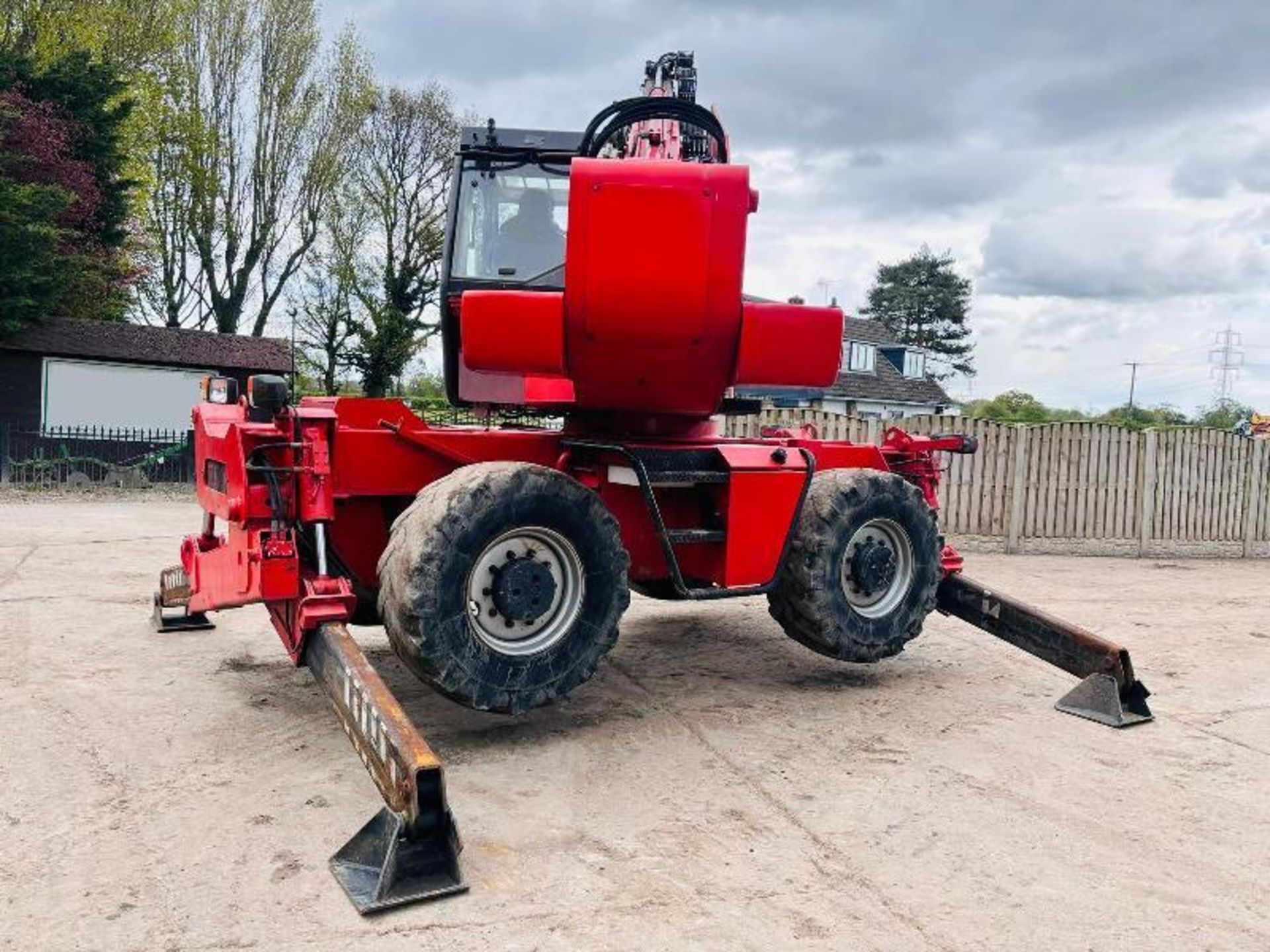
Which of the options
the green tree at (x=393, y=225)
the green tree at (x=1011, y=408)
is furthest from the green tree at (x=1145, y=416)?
the green tree at (x=393, y=225)

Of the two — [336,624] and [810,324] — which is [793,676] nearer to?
[810,324]

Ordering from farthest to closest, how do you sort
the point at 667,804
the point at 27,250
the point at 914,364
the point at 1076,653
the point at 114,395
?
the point at 914,364
the point at 114,395
the point at 27,250
the point at 1076,653
the point at 667,804

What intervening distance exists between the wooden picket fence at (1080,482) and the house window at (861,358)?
3005 cm

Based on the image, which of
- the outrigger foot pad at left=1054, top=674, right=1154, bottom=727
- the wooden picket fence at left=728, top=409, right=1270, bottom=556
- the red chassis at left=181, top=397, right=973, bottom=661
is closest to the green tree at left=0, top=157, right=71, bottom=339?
the wooden picket fence at left=728, top=409, right=1270, bottom=556

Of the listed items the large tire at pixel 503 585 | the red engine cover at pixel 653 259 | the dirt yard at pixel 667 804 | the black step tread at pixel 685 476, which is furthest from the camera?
the black step tread at pixel 685 476

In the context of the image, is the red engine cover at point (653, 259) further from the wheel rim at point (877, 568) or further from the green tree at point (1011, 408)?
the green tree at point (1011, 408)

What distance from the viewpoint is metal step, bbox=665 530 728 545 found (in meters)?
5.13

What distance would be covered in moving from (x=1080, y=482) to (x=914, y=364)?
37.7 meters

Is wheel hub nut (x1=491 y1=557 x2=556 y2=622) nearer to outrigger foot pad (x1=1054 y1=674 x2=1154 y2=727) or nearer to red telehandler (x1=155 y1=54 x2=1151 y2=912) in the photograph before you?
red telehandler (x1=155 y1=54 x2=1151 y2=912)

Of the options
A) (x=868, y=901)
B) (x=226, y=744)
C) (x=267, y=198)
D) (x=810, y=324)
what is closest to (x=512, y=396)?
(x=810, y=324)

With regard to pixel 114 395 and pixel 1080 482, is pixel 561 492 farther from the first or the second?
pixel 114 395

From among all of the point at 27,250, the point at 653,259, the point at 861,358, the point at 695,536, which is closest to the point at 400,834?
the point at 695,536

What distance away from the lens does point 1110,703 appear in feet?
18.1

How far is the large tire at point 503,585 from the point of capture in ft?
13.9
